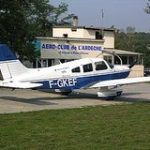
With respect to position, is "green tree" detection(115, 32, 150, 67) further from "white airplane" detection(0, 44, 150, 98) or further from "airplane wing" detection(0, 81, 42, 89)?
"airplane wing" detection(0, 81, 42, 89)

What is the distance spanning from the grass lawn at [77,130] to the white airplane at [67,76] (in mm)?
4432

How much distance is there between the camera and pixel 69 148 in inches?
412

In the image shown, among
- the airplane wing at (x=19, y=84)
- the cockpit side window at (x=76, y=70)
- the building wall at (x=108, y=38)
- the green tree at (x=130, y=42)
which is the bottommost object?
the green tree at (x=130, y=42)

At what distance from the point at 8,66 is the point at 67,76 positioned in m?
2.78

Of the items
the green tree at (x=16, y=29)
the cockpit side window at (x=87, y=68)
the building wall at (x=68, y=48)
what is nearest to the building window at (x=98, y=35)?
the building wall at (x=68, y=48)

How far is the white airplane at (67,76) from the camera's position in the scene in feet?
72.2

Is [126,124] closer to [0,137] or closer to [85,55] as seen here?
[0,137]

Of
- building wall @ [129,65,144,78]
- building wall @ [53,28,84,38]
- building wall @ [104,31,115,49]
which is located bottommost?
building wall @ [129,65,144,78]

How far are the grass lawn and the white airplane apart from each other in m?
4.43

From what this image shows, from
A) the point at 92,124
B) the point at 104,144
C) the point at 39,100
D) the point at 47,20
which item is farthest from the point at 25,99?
the point at 47,20

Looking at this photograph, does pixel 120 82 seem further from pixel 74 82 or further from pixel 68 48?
pixel 68 48

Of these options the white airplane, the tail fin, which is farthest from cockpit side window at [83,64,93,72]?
the tail fin

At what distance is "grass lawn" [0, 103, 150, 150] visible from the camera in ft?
35.6

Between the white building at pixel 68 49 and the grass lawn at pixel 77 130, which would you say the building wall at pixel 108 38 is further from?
the grass lawn at pixel 77 130
